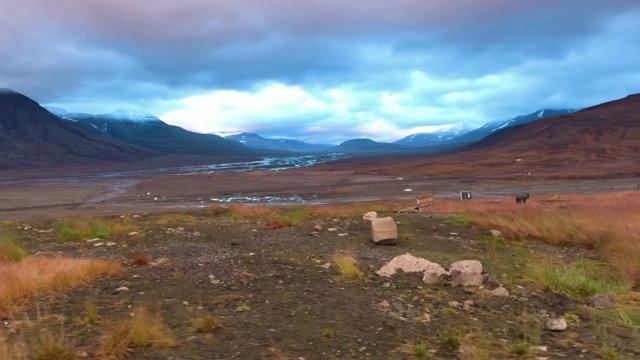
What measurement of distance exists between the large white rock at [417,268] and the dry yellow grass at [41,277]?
3888 mm

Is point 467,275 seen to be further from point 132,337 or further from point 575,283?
point 132,337

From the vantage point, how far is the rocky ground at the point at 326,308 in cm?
471

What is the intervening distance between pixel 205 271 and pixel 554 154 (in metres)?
90.8

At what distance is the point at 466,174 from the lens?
6912 cm

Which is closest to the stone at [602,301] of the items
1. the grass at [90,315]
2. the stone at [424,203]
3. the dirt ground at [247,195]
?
the grass at [90,315]

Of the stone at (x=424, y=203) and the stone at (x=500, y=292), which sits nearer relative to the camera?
the stone at (x=500, y=292)

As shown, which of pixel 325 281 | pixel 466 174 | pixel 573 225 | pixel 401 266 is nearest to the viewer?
pixel 325 281

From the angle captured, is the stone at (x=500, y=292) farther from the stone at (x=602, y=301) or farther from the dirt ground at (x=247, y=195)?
the dirt ground at (x=247, y=195)

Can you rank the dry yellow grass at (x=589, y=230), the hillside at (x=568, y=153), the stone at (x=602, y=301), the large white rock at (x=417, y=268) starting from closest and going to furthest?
the stone at (x=602, y=301) → the large white rock at (x=417, y=268) → the dry yellow grass at (x=589, y=230) → the hillside at (x=568, y=153)

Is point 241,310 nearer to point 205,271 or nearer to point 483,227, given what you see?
point 205,271

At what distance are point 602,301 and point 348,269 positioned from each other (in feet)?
10.7

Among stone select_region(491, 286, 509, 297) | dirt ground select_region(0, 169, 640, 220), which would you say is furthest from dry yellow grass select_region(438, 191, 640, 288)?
dirt ground select_region(0, 169, 640, 220)

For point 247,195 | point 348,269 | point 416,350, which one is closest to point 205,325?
point 416,350

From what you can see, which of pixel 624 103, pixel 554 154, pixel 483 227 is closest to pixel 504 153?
pixel 554 154
